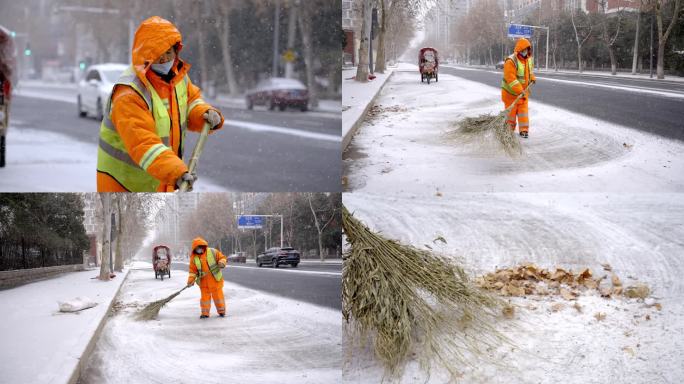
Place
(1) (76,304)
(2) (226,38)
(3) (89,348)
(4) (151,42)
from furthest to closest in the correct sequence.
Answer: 1. (1) (76,304)
2. (3) (89,348)
3. (2) (226,38)
4. (4) (151,42)

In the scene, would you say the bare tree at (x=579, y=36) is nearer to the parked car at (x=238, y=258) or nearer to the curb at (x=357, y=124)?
the curb at (x=357, y=124)

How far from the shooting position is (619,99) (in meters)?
4.42

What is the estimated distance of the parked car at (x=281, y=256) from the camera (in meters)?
3.93

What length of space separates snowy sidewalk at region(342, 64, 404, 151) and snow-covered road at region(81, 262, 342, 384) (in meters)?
1.09

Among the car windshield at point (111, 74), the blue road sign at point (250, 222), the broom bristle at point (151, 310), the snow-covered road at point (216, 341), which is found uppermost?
the car windshield at point (111, 74)

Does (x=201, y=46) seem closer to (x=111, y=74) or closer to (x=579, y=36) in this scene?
(x=111, y=74)

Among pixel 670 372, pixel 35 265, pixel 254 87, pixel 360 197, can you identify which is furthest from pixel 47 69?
pixel 670 372

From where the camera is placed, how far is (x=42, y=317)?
3709 mm

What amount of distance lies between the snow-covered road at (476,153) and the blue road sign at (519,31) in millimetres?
403

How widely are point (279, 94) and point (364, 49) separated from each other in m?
0.86

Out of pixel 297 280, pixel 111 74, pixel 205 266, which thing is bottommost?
pixel 297 280

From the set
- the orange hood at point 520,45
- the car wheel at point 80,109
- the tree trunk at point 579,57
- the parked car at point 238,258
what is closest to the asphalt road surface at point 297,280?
the parked car at point 238,258

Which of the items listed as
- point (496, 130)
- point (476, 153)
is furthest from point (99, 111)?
point (496, 130)

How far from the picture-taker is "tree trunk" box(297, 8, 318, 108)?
344 cm
